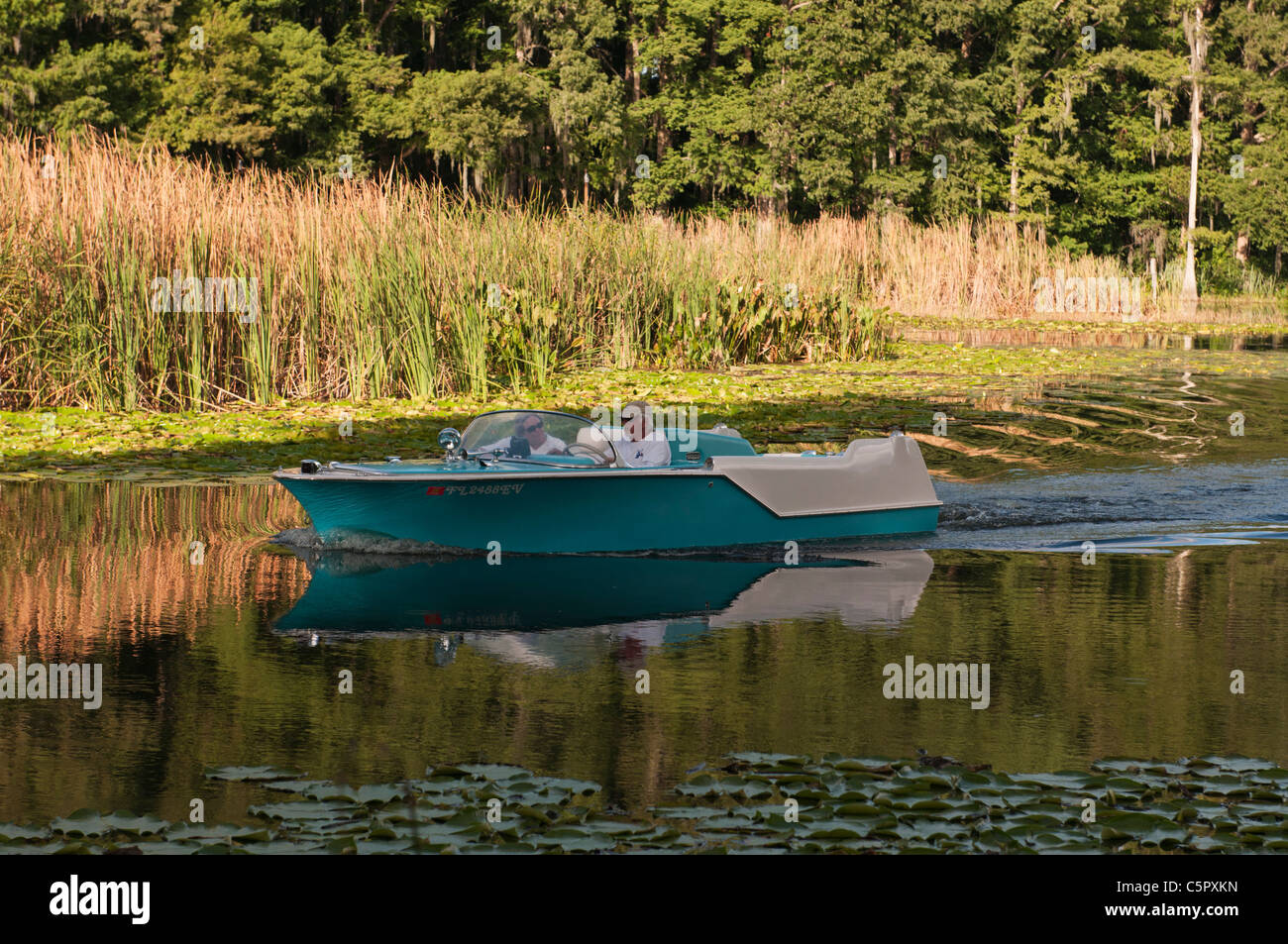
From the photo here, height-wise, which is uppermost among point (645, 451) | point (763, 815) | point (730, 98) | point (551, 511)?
point (730, 98)

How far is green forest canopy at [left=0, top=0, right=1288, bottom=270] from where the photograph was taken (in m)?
48.0

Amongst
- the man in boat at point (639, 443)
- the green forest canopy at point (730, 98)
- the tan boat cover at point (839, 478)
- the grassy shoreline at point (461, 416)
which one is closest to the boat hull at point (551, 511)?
the tan boat cover at point (839, 478)

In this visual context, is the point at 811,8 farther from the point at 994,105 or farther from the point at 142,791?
the point at 142,791

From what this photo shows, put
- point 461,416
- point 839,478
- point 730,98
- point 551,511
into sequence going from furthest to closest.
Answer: point 730,98
point 461,416
point 839,478
point 551,511

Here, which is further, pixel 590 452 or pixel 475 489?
pixel 590 452

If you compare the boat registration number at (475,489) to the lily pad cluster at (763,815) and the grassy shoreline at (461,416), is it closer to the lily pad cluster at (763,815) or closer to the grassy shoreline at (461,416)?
the grassy shoreline at (461,416)

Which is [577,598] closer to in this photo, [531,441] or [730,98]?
[531,441]

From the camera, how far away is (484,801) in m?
5.40

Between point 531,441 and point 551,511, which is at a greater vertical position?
point 531,441

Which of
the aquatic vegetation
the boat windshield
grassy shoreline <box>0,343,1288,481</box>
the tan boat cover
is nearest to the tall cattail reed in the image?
the aquatic vegetation

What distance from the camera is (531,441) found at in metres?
10.7

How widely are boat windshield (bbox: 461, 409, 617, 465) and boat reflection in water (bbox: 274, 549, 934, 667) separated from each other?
0.74m

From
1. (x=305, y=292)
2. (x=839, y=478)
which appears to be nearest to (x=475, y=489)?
(x=839, y=478)

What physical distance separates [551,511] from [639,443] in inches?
30.0
